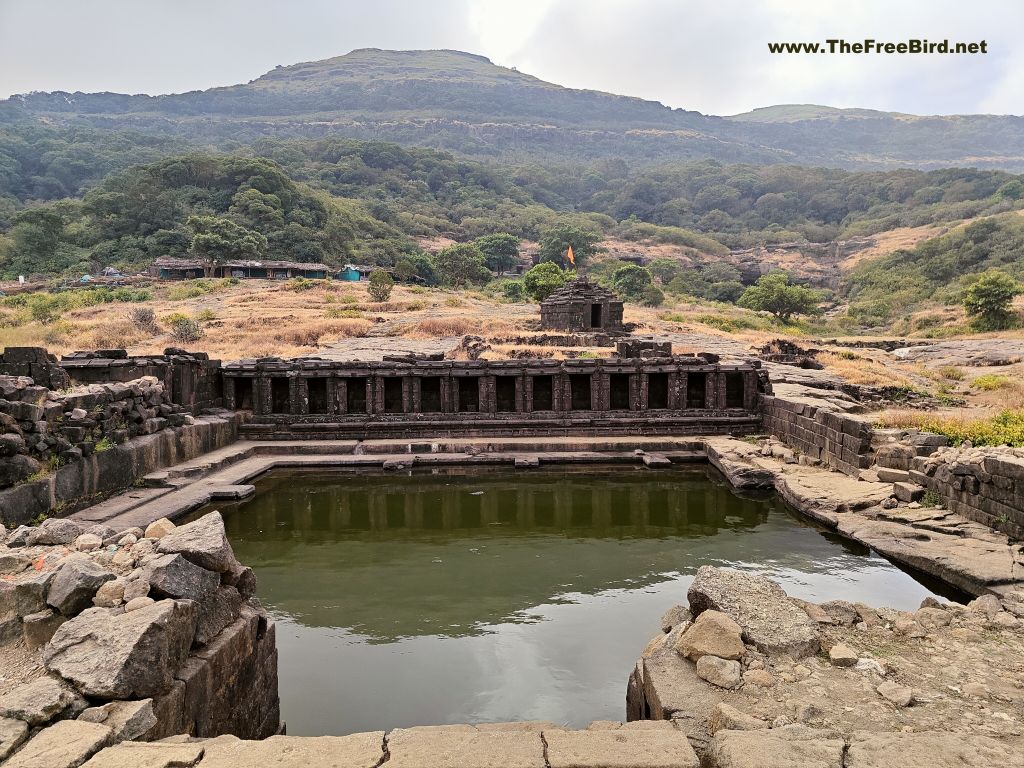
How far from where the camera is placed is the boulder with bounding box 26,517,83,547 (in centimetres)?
730

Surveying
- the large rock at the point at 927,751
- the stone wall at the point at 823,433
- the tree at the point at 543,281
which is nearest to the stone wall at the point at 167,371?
the stone wall at the point at 823,433

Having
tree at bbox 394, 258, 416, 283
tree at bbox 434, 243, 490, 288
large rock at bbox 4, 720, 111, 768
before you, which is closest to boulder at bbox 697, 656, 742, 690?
large rock at bbox 4, 720, 111, 768

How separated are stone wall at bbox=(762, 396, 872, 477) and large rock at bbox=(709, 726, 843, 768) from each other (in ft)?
35.6

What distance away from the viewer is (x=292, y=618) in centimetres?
893

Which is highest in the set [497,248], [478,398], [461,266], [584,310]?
[497,248]

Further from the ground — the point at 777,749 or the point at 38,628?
the point at 38,628

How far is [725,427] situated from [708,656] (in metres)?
14.7

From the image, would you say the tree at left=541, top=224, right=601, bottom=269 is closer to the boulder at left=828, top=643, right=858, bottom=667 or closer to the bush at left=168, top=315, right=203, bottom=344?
the bush at left=168, top=315, right=203, bottom=344

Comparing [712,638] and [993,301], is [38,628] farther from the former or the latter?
[993,301]

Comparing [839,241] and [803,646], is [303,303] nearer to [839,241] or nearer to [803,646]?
[803,646]

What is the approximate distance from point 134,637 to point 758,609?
527 centimetres

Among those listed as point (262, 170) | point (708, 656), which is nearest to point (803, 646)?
point (708, 656)

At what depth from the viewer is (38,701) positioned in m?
4.46

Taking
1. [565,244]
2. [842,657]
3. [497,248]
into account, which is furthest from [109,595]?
[565,244]
